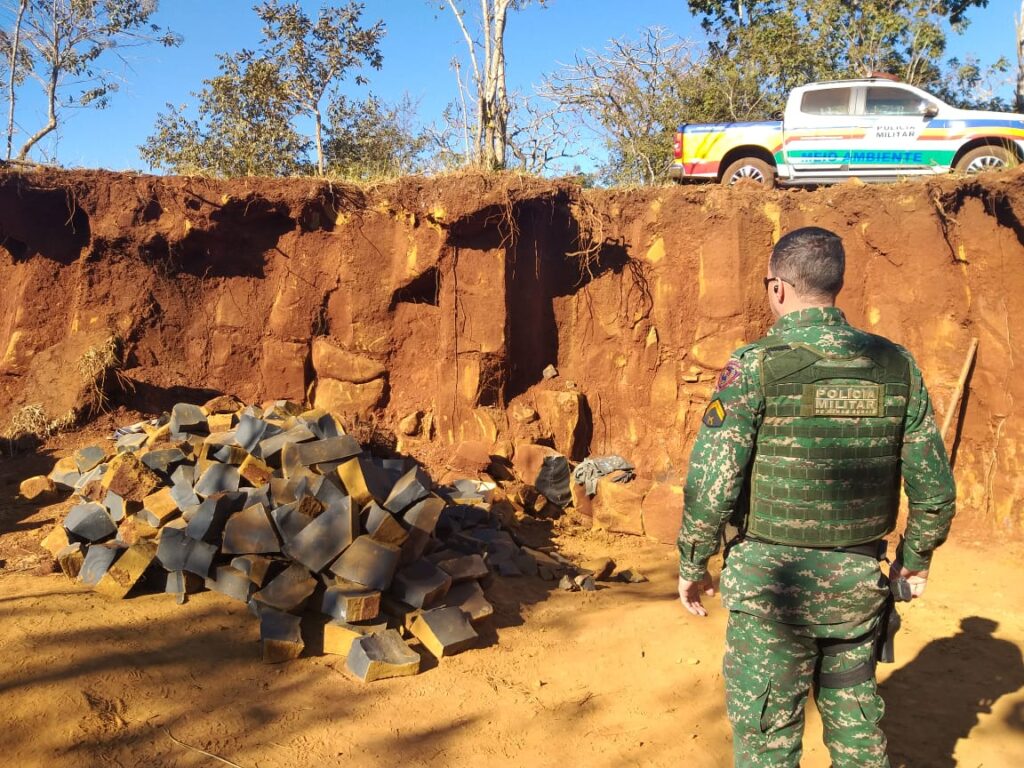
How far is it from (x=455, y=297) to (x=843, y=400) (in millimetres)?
5502

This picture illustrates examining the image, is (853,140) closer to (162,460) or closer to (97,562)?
(162,460)

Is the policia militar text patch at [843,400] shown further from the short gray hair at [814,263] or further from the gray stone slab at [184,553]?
the gray stone slab at [184,553]

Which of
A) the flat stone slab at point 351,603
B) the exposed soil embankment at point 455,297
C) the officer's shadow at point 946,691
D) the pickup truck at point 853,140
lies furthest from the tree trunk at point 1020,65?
the flat stone slab at point 351,603

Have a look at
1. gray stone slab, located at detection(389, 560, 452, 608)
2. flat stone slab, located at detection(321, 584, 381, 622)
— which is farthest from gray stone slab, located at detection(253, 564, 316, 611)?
gray stone slab, located at detection(389, 560, 452, 608)

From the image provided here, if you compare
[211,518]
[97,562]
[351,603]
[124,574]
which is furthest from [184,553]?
[351,603]

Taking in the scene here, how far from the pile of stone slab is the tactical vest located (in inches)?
92.9

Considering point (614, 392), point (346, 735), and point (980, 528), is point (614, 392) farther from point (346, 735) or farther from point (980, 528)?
point (346, 735)

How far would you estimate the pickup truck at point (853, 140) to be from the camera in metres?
8.59

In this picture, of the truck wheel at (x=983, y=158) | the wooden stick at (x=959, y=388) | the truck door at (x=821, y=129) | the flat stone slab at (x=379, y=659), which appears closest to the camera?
the flat stone slab at (x=379, y=659)

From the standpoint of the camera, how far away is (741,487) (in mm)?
2297

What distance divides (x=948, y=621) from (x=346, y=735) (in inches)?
161

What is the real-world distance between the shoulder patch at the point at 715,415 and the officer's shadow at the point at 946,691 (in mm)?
2177

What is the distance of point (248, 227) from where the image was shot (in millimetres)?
7434

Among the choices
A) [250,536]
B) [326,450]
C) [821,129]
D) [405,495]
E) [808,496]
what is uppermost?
[821,129]
